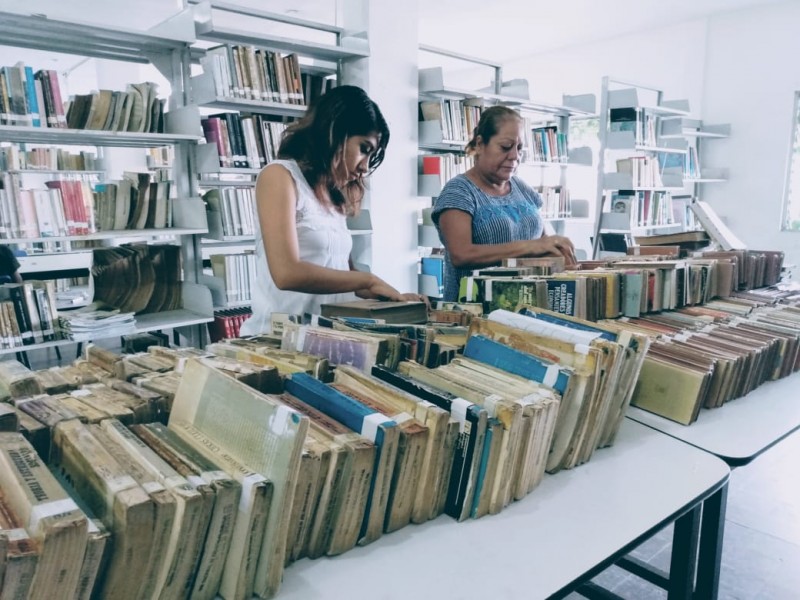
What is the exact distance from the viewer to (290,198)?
5.17ft

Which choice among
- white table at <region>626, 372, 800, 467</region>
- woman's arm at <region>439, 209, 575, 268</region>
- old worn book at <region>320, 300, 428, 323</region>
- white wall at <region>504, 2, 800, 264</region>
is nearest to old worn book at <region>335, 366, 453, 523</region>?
old worn book at <region>320, 300, 428, 323</region>

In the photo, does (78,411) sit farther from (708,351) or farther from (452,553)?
(708,351)

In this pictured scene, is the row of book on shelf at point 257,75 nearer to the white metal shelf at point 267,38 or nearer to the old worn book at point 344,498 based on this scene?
the white metal shelf at point 267,38

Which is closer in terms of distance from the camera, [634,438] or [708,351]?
[634,438]

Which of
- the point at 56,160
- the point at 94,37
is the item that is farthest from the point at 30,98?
the point at 56,160

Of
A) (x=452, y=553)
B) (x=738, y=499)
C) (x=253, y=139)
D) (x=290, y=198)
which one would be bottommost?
(x=738, y=499)

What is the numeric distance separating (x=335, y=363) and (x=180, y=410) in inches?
13.0

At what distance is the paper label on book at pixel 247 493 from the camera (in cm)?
70

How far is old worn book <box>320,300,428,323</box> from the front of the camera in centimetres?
145

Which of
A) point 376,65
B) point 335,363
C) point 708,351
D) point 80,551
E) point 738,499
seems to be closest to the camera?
point 80,551

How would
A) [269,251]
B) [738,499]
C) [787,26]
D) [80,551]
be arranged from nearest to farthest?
1. [80,551]
2. [269,251]
3. [738,499]
4. [787,26]

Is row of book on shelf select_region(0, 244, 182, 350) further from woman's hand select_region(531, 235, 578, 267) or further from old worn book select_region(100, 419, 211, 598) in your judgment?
old worn book select_region(100, 419, 211, 598)

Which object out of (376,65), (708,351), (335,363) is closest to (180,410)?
(335,363)

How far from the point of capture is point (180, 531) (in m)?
0.65
